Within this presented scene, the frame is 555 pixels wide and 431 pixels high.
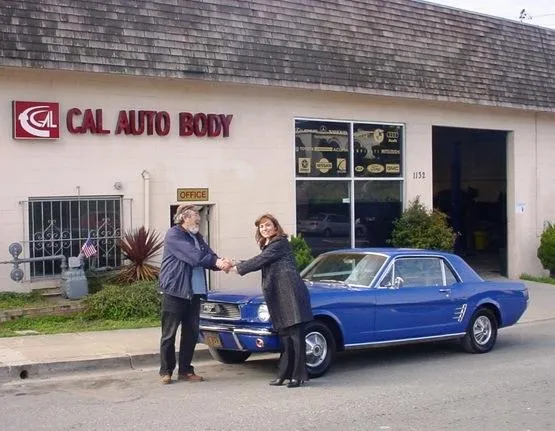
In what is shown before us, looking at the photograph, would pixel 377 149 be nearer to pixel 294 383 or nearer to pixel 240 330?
pixel 240 330

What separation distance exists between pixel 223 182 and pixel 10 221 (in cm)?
399

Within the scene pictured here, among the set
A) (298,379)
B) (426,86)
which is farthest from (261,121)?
(298,379)

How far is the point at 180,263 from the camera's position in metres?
9.41

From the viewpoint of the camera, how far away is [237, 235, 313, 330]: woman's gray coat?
9148mm

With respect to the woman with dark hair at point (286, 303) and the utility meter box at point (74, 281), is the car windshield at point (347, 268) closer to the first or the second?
the woman with dark hair at point (286, 303)

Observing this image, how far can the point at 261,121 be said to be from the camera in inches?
648

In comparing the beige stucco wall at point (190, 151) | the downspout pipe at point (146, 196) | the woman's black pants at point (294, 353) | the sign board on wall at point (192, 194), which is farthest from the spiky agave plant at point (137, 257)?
the woman's black pants at point (294, 353)

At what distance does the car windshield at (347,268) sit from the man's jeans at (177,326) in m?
1.94

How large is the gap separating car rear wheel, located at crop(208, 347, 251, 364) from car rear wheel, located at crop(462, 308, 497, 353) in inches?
114

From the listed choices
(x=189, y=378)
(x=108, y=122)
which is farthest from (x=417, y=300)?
(x=108, y=122)

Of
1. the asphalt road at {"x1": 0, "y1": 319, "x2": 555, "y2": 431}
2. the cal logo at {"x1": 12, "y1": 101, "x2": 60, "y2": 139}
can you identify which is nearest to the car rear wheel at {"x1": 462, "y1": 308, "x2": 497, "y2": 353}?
the asphalt road at {"x1": 0, "y1": 319, "x2": 555, "y2": 431}

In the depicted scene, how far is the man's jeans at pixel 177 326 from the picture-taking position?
9.40 metres

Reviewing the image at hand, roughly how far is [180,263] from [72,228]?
212 inches

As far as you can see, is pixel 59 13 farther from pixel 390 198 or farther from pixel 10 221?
pixel 390 198
